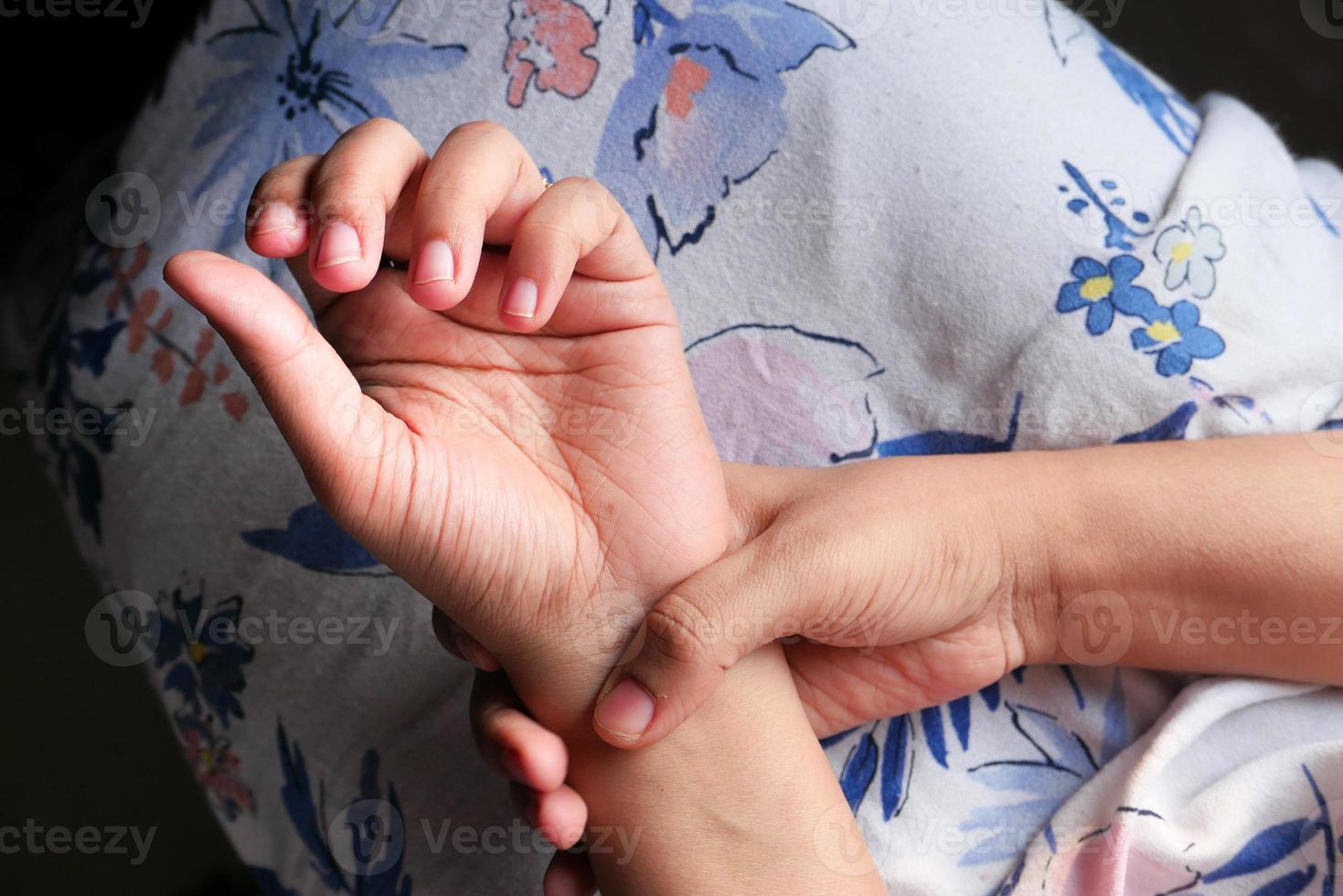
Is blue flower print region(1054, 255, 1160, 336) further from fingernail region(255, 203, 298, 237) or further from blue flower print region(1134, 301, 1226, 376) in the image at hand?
fingernail region(255, 203, 298, 237)

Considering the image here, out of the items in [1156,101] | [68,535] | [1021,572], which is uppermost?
[1156,101]

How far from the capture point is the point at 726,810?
662 mm

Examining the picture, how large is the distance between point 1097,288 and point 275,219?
1.83 ft

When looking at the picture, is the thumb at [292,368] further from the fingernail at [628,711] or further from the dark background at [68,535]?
the dark background at [68,535]

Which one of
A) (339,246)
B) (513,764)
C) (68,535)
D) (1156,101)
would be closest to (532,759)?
(513,764)

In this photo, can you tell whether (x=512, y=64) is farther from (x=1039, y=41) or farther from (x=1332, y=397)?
(x=1332, y=397)

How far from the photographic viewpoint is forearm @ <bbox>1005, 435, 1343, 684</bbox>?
663 mm

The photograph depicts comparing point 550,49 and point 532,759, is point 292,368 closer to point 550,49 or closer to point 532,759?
point 532,759

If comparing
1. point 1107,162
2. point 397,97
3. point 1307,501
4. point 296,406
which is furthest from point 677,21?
point 1307,501

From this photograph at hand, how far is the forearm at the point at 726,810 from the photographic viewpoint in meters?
0.65

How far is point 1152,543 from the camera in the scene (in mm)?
682

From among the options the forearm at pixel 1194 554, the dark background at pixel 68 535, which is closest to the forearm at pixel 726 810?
the forearm at pixel 1194 554

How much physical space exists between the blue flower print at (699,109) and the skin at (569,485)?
0.53 ft

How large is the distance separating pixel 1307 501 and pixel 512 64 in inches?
26.6
